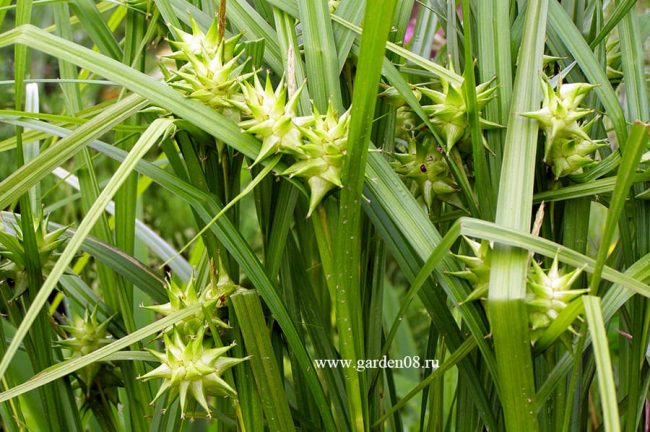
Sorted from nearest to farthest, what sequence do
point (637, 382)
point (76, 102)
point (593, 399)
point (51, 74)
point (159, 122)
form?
point (159, 122)
point (637, 382)
point (76, 102)
point (593, 399)
point (51, 74)

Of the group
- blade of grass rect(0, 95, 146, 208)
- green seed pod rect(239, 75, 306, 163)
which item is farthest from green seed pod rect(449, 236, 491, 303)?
blade of grass rect(0, 95, 146, 208)

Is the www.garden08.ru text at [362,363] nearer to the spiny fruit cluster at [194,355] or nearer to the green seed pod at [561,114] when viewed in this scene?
the spiny fruit cluster at [194,355]

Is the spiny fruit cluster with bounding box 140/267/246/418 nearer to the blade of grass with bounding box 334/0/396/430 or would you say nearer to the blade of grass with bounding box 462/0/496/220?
the blade of grass with bounding box 334/0/396/430

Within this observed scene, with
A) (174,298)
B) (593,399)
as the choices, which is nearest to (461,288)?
(174,298)

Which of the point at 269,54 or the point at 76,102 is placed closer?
the point at 269,54

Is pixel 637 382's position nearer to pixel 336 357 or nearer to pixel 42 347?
pixel 336 357
